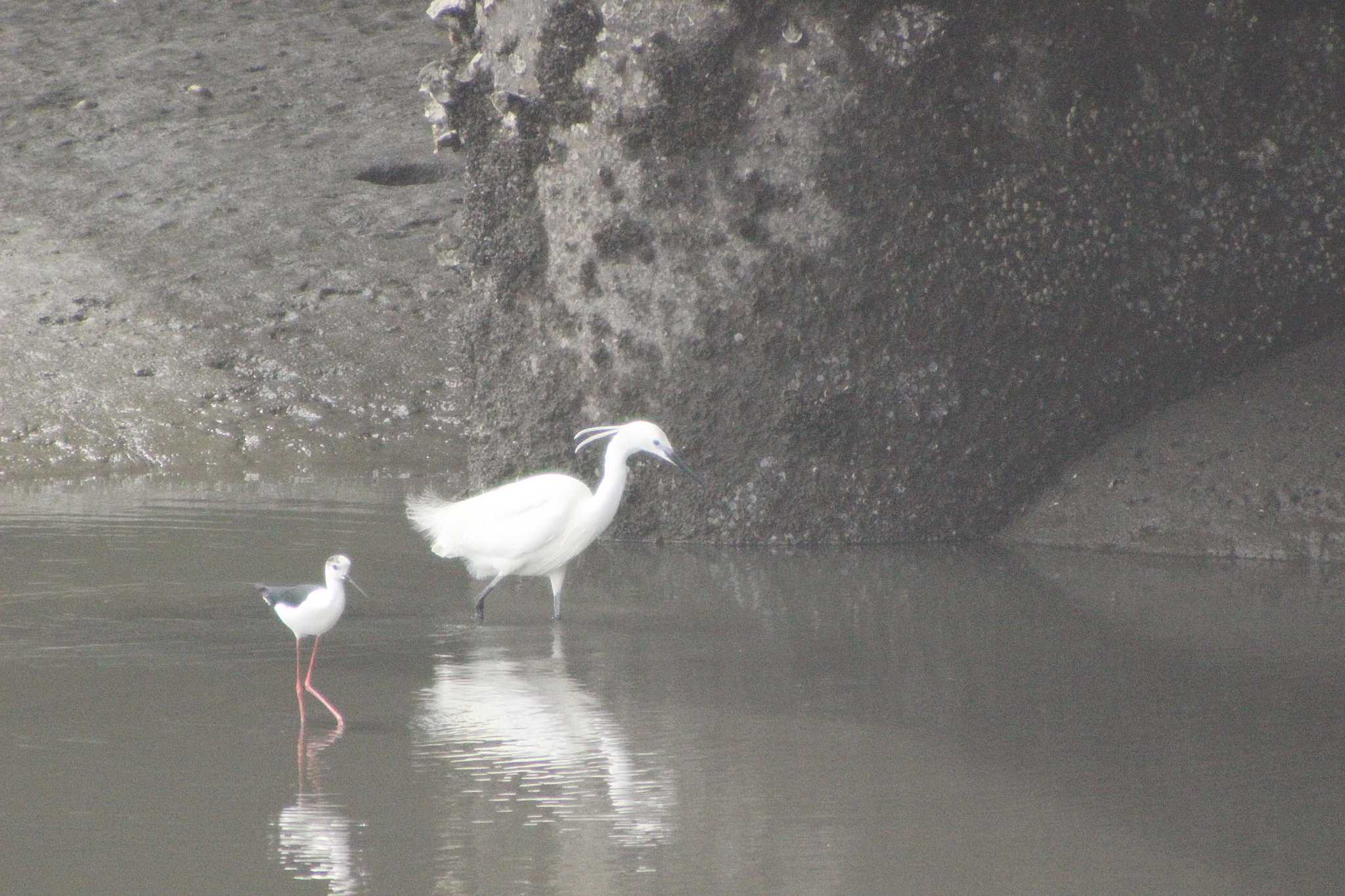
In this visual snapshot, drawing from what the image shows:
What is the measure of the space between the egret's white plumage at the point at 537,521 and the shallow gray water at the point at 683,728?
186mm

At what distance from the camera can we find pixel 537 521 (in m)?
6.13

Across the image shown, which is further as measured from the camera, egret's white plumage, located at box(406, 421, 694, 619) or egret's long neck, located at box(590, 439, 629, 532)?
egret's long neck, located at box(590, 439, 629, 532)

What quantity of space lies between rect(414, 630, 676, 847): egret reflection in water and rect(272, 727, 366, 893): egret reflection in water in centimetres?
29

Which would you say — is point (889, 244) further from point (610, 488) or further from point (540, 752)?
point (540, 752)

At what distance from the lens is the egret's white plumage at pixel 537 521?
6141mm

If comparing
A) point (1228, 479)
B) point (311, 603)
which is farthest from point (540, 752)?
point (1228, 479)

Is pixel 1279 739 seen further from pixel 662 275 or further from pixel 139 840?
pixel 662 275

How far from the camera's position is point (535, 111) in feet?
25.0

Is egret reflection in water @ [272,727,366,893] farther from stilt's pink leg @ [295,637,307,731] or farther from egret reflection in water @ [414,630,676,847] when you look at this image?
stilt's pink leg @ [295,637,307,731]

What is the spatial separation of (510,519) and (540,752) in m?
1.97

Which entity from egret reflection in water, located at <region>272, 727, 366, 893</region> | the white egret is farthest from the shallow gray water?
the white egret

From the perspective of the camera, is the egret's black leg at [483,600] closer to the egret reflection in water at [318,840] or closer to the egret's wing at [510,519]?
the egret's wing at [510,519]

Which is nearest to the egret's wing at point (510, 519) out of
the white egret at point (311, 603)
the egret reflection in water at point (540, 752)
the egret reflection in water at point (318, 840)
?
the egret reflection in water at point (540, 752)

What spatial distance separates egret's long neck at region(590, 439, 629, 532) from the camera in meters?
6.30
